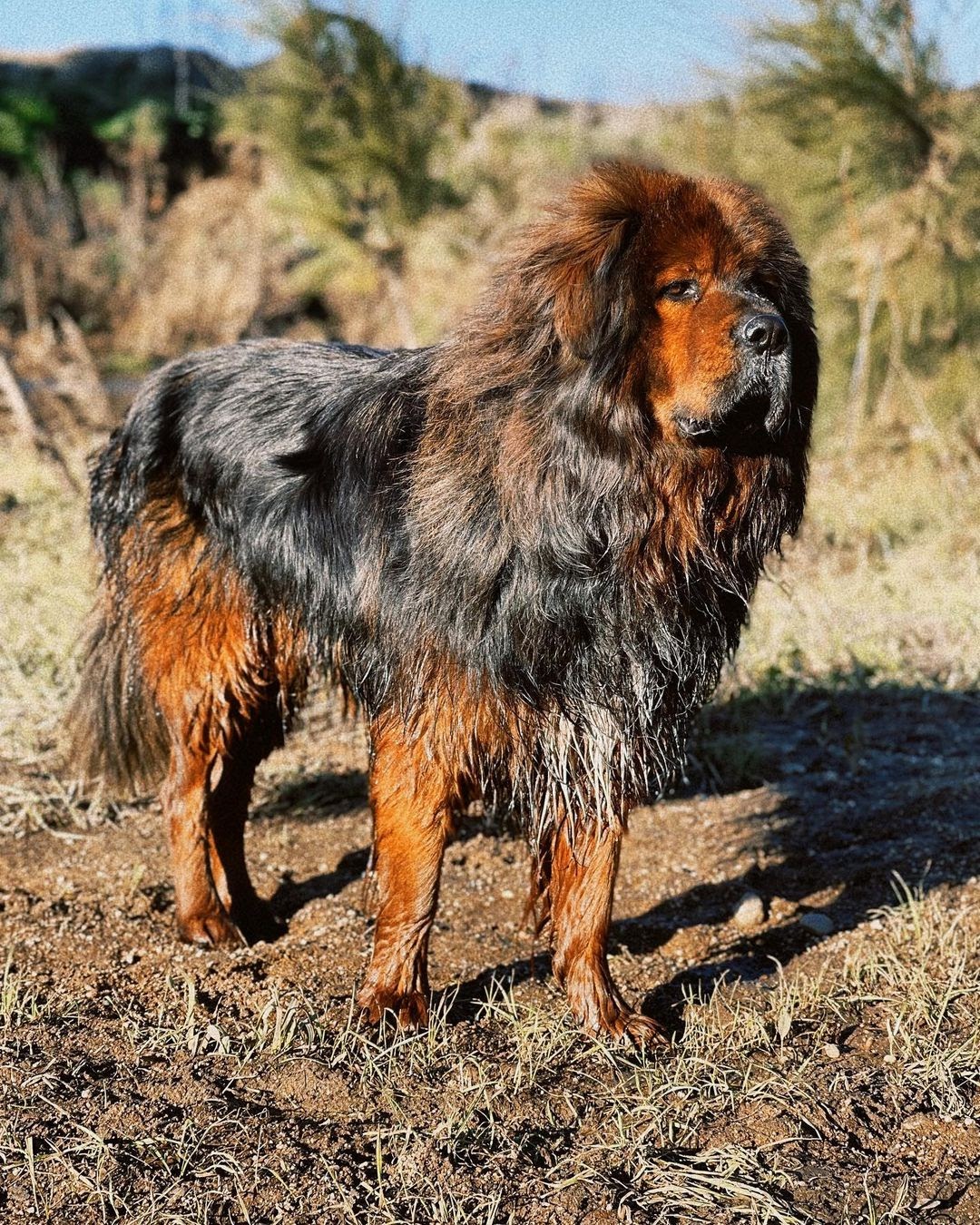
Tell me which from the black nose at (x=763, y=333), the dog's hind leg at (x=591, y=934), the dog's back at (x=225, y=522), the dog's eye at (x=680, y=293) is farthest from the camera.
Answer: the dog's back at (x=225, y=522)

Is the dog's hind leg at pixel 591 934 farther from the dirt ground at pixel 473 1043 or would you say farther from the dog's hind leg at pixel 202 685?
the dog's hind leg at pixel 202 685

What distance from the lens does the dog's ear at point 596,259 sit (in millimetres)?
2781

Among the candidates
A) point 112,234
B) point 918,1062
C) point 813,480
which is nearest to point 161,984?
point 918,1062

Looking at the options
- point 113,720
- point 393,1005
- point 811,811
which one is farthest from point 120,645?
point 811,811

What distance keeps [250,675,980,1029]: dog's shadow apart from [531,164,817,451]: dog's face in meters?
1.70

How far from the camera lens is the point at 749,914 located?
4098 millimetres

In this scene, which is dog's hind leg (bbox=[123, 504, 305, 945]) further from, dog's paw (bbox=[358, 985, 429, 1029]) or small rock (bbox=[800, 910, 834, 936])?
small rock (bbox=[800, 910, 834, 936])

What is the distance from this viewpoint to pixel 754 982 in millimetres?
3707

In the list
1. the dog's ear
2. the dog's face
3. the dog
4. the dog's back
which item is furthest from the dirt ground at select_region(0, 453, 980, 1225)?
the dog's ear

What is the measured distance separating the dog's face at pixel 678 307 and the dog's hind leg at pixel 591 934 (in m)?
1.16

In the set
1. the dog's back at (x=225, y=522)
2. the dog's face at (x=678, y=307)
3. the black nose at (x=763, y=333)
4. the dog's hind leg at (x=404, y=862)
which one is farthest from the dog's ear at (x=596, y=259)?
the dog's hind leg at (x=404, y=862)

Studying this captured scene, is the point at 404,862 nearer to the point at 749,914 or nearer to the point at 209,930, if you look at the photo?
the point at 209,930

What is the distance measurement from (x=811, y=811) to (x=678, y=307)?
265 cm

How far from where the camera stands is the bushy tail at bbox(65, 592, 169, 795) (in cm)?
425
